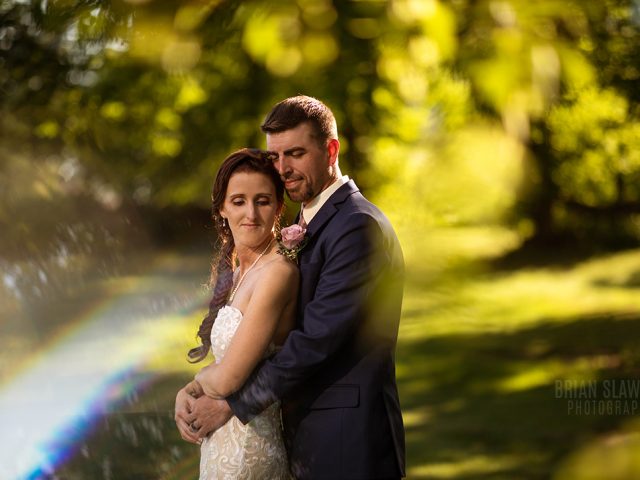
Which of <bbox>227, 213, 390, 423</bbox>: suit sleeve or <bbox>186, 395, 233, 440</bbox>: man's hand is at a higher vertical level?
<bbox>227, 213, 390, 423</bbox>: suit sleeve

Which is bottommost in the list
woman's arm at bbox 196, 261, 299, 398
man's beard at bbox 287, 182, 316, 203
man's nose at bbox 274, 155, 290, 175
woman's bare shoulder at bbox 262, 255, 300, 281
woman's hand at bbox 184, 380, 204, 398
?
woman's hand at bbox 184, 380, 204, 398

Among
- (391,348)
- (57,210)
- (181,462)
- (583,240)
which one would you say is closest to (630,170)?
(583,240)

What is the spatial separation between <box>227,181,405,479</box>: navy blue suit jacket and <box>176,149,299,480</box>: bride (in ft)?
0.19

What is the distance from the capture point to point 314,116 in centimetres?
270

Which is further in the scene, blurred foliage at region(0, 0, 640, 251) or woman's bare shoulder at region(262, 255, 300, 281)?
woman's bare shoulder at region(262, 255, 300, 281)

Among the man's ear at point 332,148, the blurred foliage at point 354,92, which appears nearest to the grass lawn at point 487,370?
the blurred foliage at point 354,92

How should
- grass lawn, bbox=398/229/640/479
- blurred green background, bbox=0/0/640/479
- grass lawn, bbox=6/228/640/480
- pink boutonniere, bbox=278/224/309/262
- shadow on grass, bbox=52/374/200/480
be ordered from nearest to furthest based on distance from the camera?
blurred green background, bbox=0/0/640/479, pink boutonniere, bbox=278/224/309/262, shadow on grass, bbox=52/374/200/480, grass lawn, bbox=6/228/640/480, grass lawn, bbox=398/229/640/479

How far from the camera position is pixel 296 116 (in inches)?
105

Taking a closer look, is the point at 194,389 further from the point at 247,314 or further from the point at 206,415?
the point at 247,314

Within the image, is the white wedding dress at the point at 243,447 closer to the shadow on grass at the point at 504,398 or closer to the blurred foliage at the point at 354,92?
the blurred foliage at the point at 354,92

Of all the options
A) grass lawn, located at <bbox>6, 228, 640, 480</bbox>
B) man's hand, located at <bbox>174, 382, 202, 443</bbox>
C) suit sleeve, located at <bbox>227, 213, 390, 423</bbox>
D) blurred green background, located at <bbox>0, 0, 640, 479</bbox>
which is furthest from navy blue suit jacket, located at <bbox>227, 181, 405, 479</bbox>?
grass lawn, located at <bbox>6, 228, 640, 480</bbox>

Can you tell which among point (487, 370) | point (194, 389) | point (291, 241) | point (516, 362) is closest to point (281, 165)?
point (291, 241)

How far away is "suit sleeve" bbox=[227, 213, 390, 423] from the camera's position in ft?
8.34

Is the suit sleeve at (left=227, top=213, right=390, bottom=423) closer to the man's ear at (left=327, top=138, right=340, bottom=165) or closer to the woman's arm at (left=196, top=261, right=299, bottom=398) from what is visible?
the woman's arm at (left=196, top=261, right=299, bottom=398)
